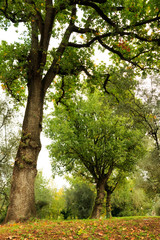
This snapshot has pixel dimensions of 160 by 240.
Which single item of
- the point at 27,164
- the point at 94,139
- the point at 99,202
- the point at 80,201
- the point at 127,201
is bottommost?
the point at 99,202

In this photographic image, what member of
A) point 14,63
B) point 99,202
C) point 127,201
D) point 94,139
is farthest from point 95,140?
point 127,201

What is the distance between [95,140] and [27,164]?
1634 centimetres

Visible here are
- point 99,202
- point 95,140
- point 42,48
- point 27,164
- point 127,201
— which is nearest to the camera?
point 27,164

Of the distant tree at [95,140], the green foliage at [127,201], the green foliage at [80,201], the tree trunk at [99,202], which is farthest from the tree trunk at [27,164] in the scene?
the green foliage at [127,201]

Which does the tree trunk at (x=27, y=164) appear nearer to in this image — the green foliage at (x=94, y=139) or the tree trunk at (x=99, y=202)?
the green foliage at (x=94, y=139)

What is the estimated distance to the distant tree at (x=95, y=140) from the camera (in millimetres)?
21281

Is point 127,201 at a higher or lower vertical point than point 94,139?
lower

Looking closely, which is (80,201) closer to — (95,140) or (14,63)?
(95,140)

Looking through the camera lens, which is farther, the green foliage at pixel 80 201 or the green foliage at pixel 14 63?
the green foliage at pixel 80 201

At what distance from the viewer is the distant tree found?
69.8 ft

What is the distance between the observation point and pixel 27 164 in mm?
8227

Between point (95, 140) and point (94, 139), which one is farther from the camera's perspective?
point (95, 140)

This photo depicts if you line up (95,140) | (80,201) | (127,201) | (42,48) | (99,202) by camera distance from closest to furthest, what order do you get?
(42,48) → (99,202) → (95,140) → (80,201) → (127,201)

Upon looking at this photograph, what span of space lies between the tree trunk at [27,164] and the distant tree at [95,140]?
11022mm
